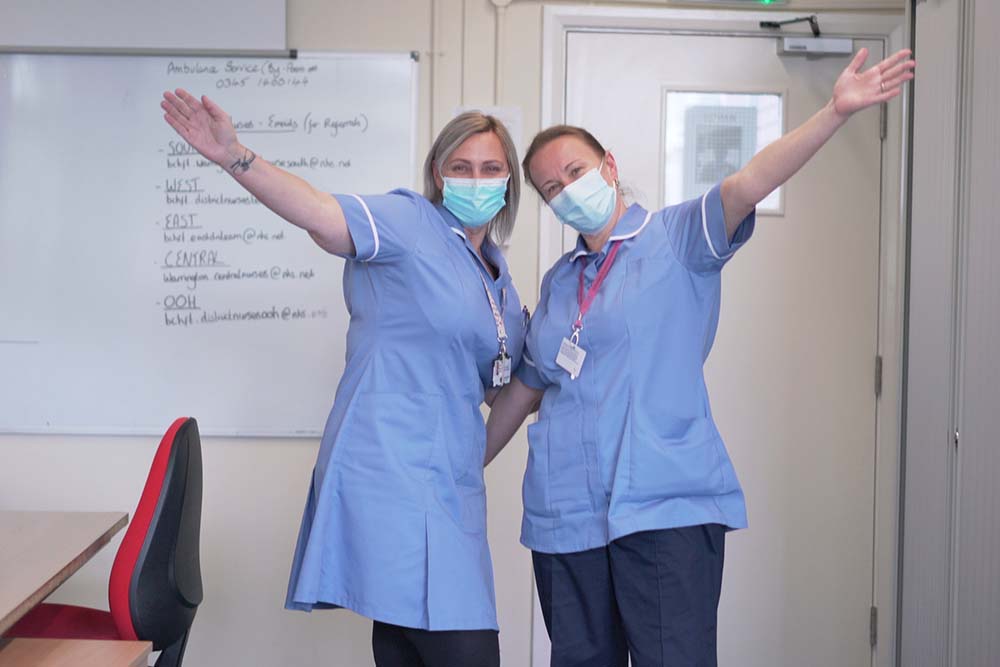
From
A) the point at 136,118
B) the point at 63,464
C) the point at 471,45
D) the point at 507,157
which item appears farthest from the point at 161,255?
the point at 507,157

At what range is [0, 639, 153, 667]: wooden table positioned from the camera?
1.73 metres

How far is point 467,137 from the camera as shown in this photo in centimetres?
185

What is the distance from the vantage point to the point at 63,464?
291cm

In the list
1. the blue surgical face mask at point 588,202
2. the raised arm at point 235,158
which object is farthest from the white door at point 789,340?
the raised arm at point 235,158

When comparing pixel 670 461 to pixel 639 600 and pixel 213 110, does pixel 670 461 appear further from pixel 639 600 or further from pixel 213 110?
pixel 213 110

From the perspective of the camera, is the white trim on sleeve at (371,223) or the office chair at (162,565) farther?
the office chair at (162,565)

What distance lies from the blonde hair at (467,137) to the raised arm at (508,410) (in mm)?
316

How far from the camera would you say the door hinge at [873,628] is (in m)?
2.92

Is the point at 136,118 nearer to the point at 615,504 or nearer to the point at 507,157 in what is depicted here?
the point at 507,157

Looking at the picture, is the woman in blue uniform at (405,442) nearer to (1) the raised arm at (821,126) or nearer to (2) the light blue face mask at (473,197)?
(2) the light blue face mask at (473,197)

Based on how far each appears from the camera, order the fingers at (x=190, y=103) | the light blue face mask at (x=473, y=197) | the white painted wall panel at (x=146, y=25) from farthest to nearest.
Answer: the white painted wall panel at (x=146, y=25) < the light blue face mask at (x=473, y=197) < the fingers at (x=190, y=103)

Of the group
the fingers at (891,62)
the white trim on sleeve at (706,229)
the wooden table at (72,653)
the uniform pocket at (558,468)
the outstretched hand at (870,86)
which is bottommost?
the wooden table at (72,653)

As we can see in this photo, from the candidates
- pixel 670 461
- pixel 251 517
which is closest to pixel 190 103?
pixel 670 461

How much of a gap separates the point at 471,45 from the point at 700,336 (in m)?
1.46
